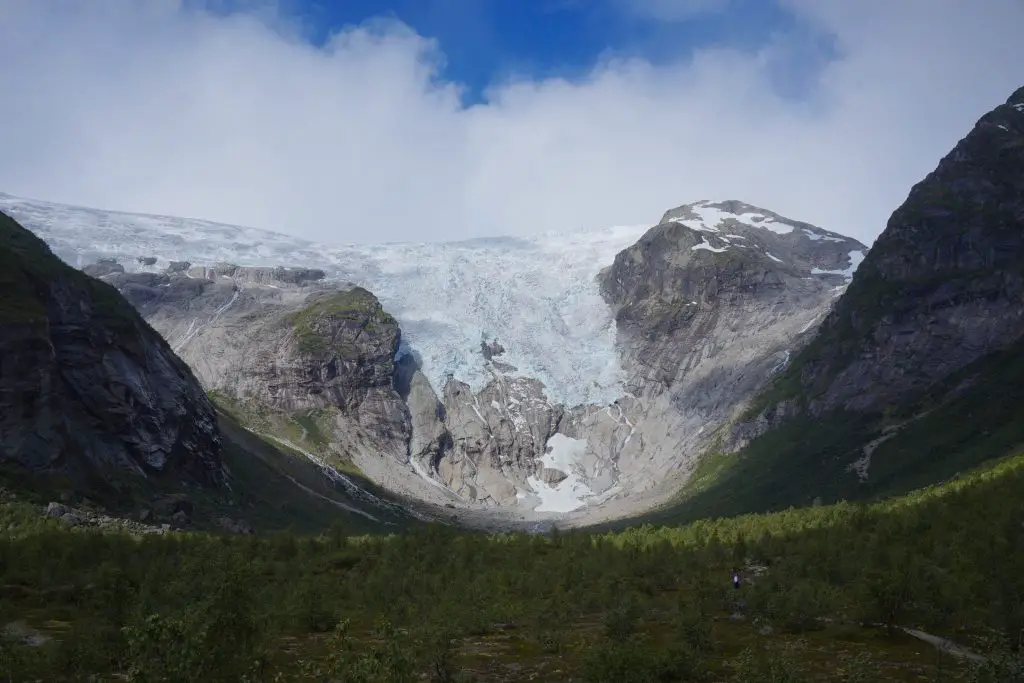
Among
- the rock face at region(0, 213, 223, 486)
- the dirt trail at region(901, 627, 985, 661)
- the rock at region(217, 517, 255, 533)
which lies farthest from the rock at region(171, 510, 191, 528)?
the dirt trail at region(901, 627, 985, 661)

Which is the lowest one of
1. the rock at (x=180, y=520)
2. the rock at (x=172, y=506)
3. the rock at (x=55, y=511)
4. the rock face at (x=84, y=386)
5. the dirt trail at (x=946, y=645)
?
the rock at (x=180, y=520)

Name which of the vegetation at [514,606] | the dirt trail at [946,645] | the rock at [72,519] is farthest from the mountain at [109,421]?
the dirt trail at [946,645]

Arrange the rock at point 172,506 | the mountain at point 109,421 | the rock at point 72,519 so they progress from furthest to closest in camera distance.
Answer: the rock at point 172,506, the mountain at point 109,421, the rock at point 72,519

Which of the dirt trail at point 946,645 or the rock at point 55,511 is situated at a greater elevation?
the rock at point 55,511

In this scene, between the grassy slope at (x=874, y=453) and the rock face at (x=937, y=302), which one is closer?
the grassy slope at (x=874, y=453)

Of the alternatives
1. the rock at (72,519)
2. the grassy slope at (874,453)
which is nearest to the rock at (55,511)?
the rock at (72,519)

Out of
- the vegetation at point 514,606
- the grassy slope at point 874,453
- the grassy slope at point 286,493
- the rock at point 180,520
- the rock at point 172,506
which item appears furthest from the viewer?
the grassy slope at point 286,493

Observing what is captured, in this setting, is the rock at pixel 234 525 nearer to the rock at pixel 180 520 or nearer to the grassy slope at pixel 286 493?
the rock at pixel 180 520

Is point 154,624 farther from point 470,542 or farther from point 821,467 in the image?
point 821,467
